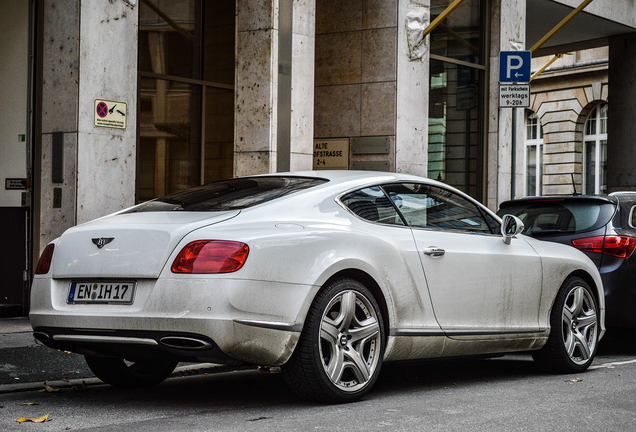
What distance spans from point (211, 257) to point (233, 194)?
945 millimetres

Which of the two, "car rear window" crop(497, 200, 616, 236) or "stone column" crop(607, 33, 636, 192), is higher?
"stone column" crop(607, 33, 636, 192)

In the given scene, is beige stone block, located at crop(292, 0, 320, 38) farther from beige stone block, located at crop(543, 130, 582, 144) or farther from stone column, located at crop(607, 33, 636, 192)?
beige stone block, located at crop(543, 130, 582, 144)

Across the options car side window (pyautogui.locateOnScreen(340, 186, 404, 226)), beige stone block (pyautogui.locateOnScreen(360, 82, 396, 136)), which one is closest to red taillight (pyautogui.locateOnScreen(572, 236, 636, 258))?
car side window (pyautogui.locateOnScreen(340, 186, 404, 226))

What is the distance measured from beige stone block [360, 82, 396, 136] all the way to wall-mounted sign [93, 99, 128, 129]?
4529 mm

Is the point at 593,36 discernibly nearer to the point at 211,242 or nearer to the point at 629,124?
the point at 629,124

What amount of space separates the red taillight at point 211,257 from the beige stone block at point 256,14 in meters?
7.33

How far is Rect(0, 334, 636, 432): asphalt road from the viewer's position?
488 centimetres

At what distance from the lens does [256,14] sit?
39.2 feet

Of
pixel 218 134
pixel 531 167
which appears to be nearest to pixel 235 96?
pixel 218 134

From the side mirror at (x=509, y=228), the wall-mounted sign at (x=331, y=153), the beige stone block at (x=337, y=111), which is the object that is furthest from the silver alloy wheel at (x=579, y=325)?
the wall-mounted sign at (x=331, y=153)

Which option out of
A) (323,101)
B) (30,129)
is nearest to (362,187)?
(30,129)

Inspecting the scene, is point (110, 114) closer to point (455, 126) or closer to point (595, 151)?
point (455, 126)

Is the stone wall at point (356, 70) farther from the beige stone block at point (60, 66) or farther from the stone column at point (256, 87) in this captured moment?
the beige stone block at point (60, 66)

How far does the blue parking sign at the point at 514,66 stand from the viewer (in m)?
13.2
